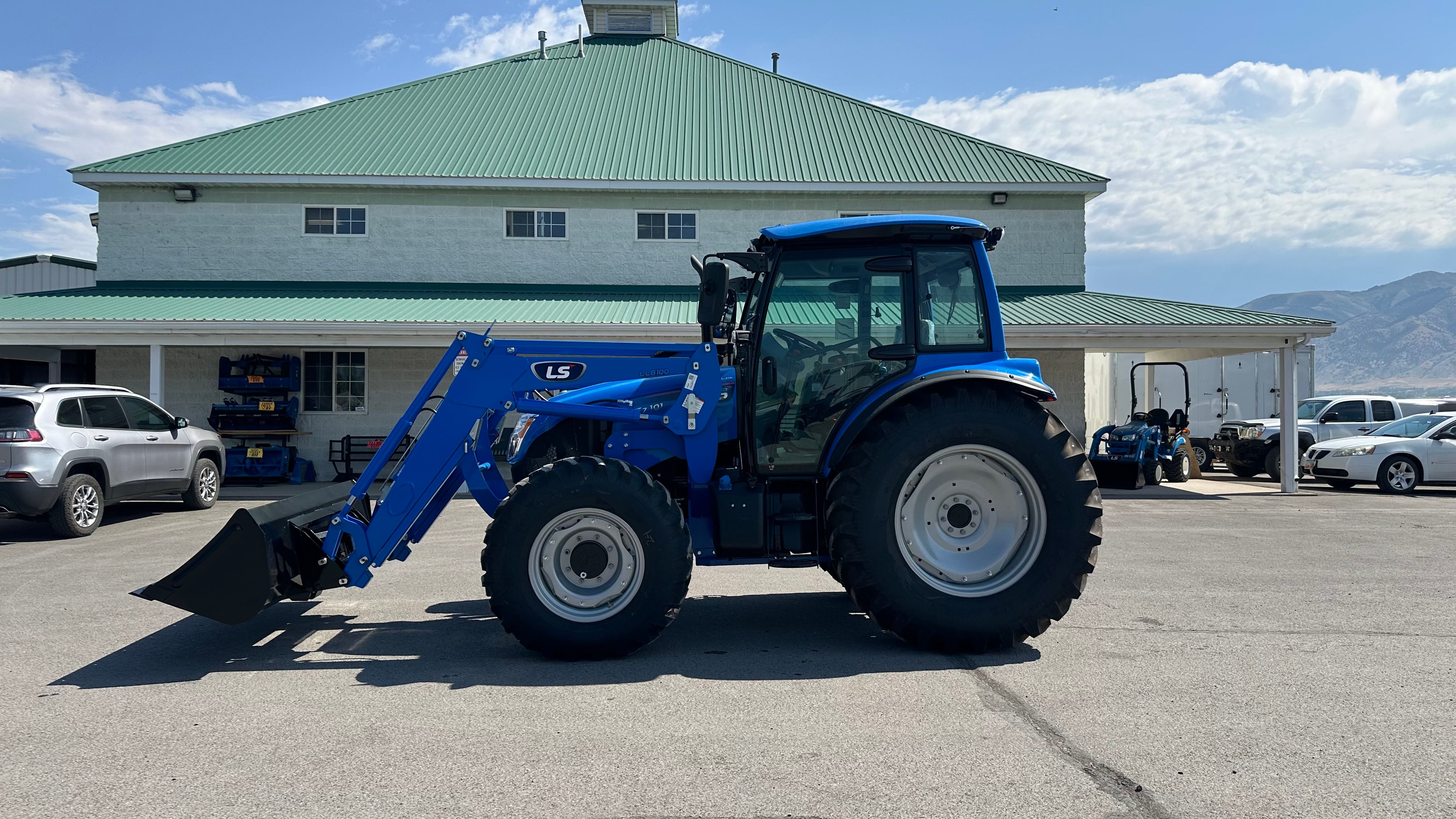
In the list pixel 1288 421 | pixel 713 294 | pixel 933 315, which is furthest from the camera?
pixel 1288 421

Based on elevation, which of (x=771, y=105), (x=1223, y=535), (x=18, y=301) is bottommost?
(x=1223, y=535)

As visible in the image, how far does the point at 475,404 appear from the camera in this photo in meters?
5.70

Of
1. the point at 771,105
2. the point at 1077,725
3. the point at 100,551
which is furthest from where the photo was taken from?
the point at 771,105

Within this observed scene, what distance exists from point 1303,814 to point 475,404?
4564 millimetres

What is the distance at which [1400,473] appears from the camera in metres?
16.5

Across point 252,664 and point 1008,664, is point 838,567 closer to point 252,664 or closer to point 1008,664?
point 1008,664

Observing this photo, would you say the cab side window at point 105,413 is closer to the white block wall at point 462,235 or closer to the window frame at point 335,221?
the white block wall at point 462,235

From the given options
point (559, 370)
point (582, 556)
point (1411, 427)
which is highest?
point (559, 370)

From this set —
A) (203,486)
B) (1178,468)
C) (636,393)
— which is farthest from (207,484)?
(1178,468)

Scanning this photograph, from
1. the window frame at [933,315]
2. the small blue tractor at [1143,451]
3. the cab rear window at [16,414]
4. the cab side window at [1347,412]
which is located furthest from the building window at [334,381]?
the cab side window at [1347,412]

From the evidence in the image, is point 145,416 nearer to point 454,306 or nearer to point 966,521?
point 454,306

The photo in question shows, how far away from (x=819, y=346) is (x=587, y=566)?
1.91 meters

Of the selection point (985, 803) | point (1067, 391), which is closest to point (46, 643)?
point (985, 803)

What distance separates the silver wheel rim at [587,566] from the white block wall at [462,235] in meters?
13.4
